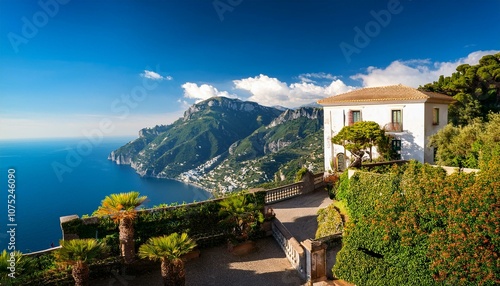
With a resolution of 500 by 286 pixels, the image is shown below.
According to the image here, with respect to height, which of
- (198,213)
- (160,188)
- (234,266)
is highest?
(198,213)

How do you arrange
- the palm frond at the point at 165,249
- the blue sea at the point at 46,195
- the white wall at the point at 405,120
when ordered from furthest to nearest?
the blue sea at the point at 46,195, the white wall at the point at 405,120, the palm frond at the point at 165,249

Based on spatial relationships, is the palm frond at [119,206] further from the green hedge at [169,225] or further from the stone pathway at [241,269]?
the stone pathway at [241,269]

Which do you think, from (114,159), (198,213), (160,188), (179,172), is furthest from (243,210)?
(114,159)

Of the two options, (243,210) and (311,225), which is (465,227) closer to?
(243,210)

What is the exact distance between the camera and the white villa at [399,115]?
800 inches

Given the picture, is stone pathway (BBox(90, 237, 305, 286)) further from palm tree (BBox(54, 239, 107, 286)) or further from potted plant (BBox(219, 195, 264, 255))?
palm tree (BBox(54, 239, 107, 286))

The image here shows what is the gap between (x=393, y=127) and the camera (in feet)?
69.7

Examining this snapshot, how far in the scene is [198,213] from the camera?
37.8 feet

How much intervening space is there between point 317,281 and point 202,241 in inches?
196

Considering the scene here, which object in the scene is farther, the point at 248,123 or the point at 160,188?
the point at 248,123

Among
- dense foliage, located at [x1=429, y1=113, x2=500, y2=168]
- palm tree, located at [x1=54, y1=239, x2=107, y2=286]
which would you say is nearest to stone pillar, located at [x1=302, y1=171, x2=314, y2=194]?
Result: dense foliage, located at [x1=429, y1=113, x2=500, y2=168]

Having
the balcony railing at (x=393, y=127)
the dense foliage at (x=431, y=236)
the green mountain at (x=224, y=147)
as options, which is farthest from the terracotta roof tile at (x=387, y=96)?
the green mountain at (x=224, y=147)

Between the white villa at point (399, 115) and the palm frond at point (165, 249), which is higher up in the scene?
the white villa at point (399, 115)

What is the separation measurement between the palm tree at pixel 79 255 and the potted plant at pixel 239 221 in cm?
481
